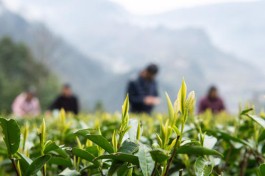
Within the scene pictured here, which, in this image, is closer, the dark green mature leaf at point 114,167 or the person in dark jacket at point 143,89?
the dark green mature leaf at point 114,167

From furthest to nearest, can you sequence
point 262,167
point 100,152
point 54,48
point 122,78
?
point 122,78 → point 54,48 → point 100,152 → point 262,167

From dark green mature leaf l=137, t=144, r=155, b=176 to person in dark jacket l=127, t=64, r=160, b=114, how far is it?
6.01 metres

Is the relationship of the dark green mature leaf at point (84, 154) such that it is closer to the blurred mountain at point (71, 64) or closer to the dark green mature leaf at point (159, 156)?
the dark green mature leaf at point (159, 156)

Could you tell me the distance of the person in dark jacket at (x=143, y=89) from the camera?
23.2ft

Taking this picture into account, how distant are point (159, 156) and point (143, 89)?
6192mm

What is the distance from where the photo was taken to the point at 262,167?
96 centimetres

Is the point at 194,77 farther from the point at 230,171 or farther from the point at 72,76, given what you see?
the point at 230,171

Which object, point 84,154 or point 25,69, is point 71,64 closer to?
point 25,69

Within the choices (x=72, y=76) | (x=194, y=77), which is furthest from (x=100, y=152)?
(x=194, y=77)

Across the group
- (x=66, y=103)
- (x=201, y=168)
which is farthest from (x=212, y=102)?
(x=201, y=168)

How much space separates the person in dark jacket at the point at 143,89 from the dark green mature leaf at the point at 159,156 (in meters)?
6.06

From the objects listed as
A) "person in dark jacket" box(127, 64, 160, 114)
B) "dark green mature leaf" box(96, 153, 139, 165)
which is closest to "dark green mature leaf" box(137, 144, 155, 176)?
"dark green mature leaf" box(96, 153, 139, 165)

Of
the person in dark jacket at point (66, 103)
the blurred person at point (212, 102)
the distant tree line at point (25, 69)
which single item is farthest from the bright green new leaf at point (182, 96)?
the distant tree line at point (25, 69)

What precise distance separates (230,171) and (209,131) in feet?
1.41
